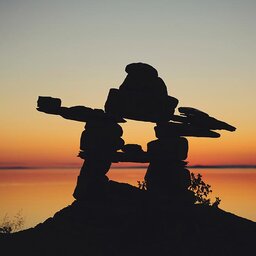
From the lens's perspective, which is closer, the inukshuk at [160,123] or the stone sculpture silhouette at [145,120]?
the stone sculpture silhouette at [145,120]

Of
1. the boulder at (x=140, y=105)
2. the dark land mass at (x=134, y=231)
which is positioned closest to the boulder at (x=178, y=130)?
the boulder at (x=140, y=105)

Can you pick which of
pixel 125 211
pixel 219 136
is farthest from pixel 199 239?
pixel 219 136

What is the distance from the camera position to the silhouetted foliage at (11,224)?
32875 mm

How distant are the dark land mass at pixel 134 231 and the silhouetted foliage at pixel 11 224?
35.3 feet

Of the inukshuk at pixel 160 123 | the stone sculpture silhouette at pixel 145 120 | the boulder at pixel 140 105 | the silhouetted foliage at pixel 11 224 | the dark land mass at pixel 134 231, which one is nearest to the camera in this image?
the dark land mass at pixel 134 231

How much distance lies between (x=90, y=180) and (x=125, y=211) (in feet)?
7.52

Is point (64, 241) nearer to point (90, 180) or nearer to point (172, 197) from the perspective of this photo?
point (90, 180)

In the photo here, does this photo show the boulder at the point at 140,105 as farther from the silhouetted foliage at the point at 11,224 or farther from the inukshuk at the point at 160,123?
the silhouetted foliage at the point at 11,224

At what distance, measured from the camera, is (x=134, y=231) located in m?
21.1

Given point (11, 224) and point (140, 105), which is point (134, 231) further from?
point (11, 224)

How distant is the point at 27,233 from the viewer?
22.1m

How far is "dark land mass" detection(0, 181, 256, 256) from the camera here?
65.2 feet

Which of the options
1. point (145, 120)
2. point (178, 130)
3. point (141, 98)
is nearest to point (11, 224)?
point (145, 120)

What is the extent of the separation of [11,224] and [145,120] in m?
15.0
